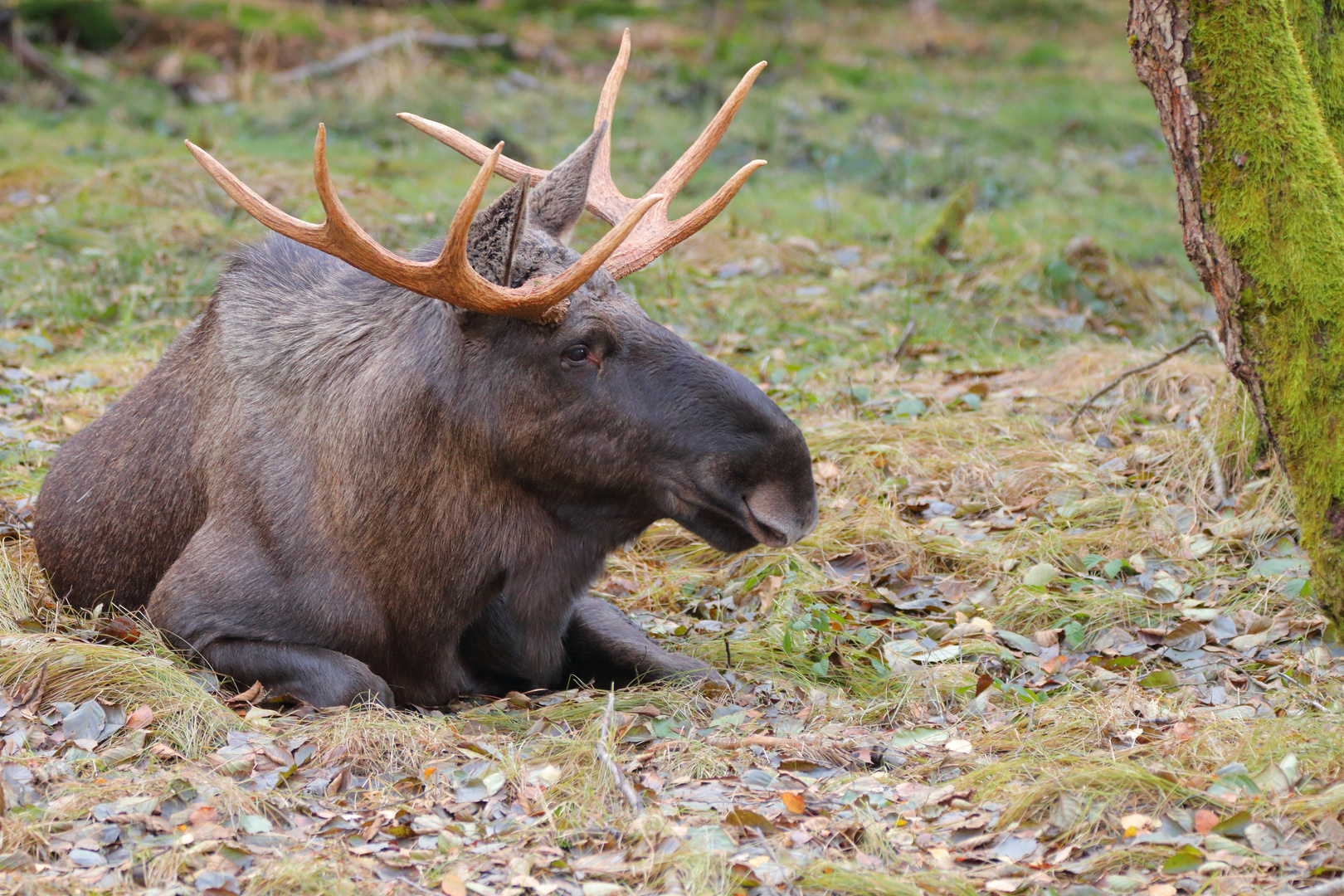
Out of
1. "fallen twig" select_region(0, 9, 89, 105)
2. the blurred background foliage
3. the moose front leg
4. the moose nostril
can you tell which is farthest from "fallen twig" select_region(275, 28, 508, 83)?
the moose nostril

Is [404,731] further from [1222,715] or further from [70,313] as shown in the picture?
[70,313]

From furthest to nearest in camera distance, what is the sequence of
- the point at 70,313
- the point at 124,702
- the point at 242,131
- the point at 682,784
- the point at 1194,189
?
the point at 242,131
the point at 70,313
the point at 1194,189
the point at 124,702
the point at 682,784

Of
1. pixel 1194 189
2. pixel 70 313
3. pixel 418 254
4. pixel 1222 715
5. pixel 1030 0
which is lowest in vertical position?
pixel 70 313

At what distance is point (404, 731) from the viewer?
4066 millimetres

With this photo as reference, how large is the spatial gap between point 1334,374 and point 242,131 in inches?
426

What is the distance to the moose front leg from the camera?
4969 mm

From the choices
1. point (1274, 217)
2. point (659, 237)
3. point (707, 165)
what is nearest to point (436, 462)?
point (659, 237)

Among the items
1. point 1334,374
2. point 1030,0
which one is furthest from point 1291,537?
point 1030,0

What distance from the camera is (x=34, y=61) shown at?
13969 mm

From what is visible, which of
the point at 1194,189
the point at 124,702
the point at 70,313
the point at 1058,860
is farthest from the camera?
the point at 70,313

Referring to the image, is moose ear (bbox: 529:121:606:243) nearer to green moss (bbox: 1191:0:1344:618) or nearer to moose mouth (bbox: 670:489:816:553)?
moose mouth (bbox: 670:489:816:553)

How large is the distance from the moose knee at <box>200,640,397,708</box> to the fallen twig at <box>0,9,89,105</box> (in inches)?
432

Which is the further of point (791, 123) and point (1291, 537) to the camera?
point (791, 123)

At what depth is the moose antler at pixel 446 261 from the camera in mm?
4035
